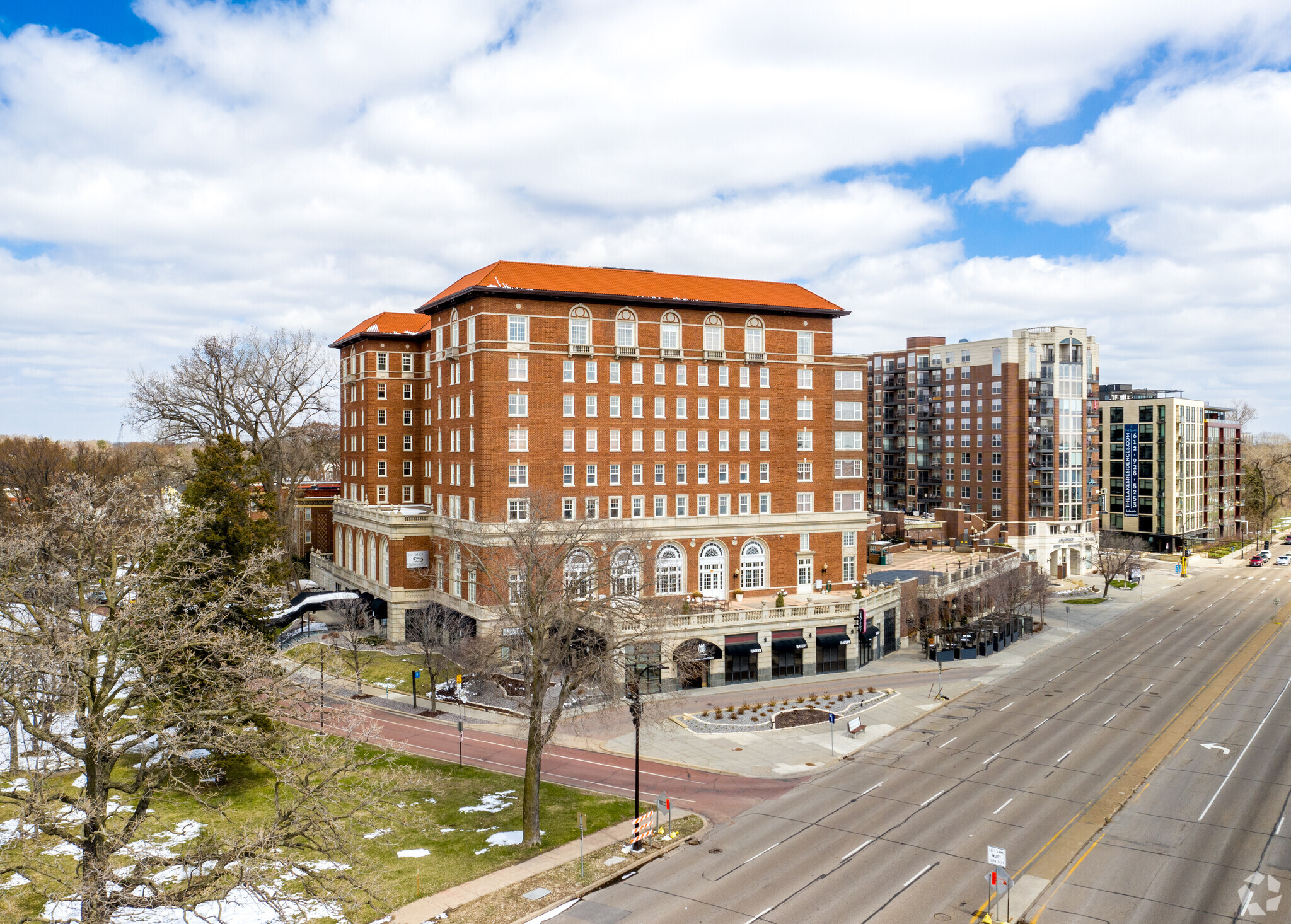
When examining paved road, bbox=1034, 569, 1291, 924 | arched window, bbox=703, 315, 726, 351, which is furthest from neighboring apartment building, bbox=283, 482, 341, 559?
paved road, bbox=1034, 569, 1291, 924

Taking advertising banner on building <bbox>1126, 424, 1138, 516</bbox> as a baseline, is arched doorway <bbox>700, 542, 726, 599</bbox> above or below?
below

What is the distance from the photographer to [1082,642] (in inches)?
2867

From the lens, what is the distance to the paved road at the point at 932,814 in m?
27.2

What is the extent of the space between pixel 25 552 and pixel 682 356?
1949 inches

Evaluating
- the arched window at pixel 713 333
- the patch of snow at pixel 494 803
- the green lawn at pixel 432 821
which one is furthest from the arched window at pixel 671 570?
the patch of snow at pixel 494 803

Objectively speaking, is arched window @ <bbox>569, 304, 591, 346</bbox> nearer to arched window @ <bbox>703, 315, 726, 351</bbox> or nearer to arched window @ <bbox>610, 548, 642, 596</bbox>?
arched window @ <bbox>703, 315, 726, 351</bbox>

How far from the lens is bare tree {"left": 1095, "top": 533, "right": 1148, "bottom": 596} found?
9600cm

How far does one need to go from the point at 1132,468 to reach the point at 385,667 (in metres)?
120

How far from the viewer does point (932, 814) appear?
3425cm

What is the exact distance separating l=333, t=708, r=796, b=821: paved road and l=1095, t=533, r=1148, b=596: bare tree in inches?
2875

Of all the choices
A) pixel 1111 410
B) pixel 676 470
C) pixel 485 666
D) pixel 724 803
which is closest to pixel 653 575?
pixel 676 470

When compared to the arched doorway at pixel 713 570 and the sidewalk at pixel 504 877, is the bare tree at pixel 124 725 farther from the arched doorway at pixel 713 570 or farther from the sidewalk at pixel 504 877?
the arched doorway at pixel 713 570

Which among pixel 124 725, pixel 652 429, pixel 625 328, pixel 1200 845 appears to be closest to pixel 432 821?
pixel 124 725

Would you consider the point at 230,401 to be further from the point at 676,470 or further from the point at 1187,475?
the point at 1187,475
